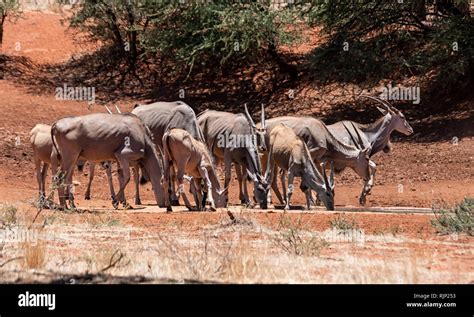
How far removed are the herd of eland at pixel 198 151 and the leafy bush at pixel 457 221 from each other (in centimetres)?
386

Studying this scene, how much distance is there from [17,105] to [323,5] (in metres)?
9.92

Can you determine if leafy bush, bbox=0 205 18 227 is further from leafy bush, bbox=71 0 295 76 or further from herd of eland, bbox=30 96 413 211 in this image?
leafy bush, bbox=71 0 295 76

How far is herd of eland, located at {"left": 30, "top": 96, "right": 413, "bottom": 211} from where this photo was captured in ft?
60.6

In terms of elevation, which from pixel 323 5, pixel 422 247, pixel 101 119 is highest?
pixel 323 5

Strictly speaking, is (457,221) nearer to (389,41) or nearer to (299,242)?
(299,242)

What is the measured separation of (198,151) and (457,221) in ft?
17.8

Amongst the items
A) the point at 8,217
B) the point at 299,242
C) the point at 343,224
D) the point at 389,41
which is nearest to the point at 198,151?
the point at 8,217

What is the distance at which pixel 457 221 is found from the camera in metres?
14.6

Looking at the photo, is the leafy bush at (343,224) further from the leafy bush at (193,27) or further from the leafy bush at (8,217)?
the leafy bush at (193,27)

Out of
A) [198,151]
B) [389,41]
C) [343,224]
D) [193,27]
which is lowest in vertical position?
[343,224]

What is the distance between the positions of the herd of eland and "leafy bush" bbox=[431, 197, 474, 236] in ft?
12.7

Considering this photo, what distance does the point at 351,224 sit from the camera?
14562 mm
